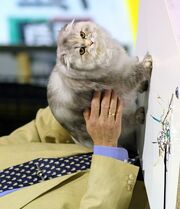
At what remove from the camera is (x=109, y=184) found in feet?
3.76

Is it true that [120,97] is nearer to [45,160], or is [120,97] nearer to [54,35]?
[45,160]

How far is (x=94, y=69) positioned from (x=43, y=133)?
41 cm

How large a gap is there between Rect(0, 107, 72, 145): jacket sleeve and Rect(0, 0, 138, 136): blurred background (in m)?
0.71

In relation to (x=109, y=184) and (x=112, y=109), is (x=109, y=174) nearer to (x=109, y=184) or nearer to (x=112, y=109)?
(x=109, y=184)

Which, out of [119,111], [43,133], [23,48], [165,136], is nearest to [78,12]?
[23,48]

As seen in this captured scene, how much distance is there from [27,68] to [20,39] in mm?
145

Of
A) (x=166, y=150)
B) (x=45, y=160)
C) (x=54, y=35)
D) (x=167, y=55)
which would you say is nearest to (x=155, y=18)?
(x=167, y=55)

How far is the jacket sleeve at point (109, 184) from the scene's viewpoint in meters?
1.14

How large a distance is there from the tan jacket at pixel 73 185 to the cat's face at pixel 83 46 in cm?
22

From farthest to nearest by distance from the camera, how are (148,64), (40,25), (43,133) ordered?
(40,25), (43,133), (148,64)

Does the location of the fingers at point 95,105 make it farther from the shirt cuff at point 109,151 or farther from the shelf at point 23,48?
the shelf at point 23,48

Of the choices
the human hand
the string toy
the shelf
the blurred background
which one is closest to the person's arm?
the human hand

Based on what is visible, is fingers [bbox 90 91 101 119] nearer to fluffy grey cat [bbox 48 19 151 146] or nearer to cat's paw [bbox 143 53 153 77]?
fluffy grey cat [bbox 48 19 151 146]

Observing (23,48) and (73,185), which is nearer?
(73,185)
